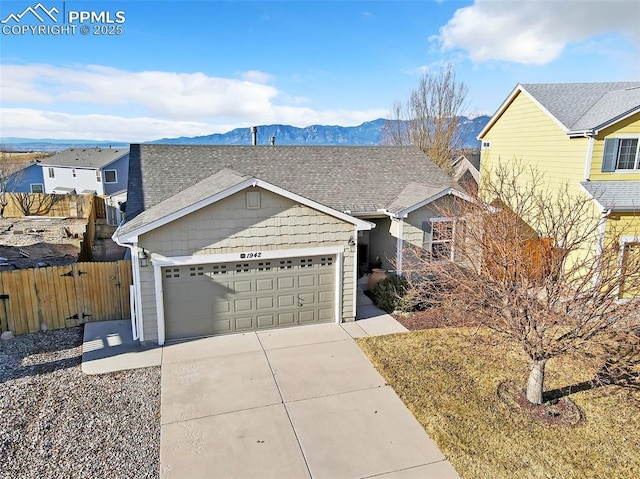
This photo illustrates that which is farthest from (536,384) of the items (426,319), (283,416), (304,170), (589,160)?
(304,170)

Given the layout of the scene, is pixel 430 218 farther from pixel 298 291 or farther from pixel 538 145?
pixel 538 145

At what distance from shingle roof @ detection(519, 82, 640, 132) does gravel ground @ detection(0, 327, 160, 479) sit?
1572 cm

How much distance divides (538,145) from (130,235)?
51.7 feet

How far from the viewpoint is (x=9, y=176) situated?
113 ft

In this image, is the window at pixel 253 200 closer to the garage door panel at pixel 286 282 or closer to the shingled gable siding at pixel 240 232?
the shingled gable siding at pixel 240 232

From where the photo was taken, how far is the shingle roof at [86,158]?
3719 centimetres

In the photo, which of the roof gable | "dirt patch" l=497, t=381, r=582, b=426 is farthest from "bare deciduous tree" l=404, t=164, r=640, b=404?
the roof gable

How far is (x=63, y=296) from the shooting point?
11.9m

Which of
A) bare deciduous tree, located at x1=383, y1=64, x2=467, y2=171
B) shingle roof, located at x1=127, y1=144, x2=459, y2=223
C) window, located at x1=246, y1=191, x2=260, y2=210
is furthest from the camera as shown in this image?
bare deciduous tree, located at x1=383, y1=64, x2=467, y2=171

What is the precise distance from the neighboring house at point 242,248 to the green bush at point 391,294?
32.0 inches

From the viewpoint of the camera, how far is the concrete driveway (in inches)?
267

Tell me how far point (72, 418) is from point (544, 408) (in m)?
8.84

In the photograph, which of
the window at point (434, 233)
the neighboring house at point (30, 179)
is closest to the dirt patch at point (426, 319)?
the window at point (434, 233)

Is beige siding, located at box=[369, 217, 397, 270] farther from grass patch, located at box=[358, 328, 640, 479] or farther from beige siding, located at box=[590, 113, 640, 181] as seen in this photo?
beige siding, located at box=[590, 113, 640, 181]
